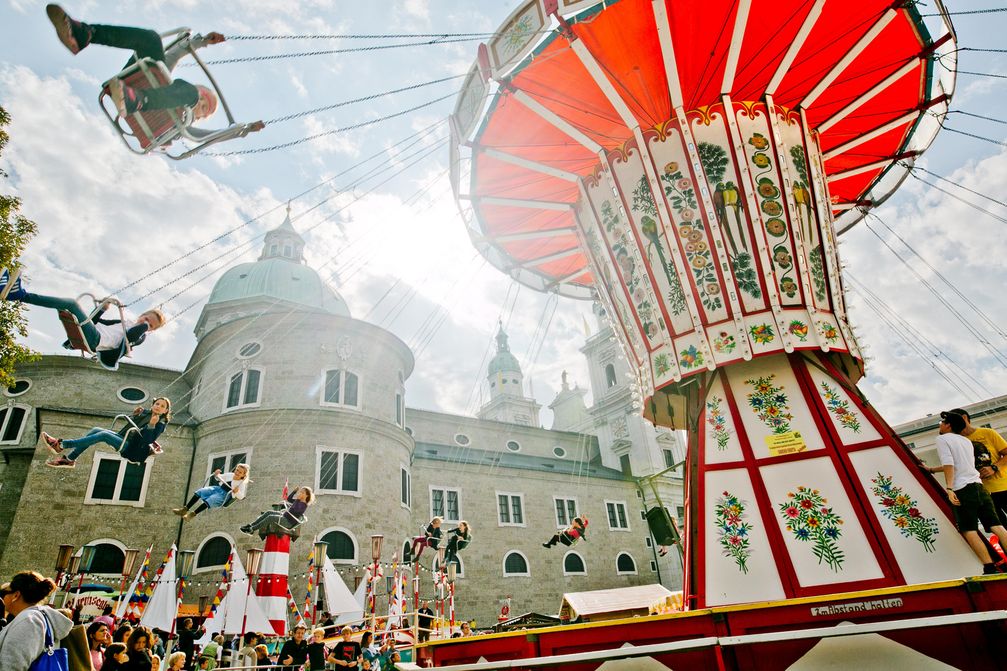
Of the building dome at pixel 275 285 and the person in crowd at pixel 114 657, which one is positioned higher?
the building dome at pixel 275 285

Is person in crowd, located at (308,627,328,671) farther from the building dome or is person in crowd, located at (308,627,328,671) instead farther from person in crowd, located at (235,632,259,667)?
the building dome

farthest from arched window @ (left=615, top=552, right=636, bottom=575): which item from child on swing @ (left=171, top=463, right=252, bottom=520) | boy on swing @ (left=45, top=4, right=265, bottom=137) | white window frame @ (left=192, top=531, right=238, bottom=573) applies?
boy on swing @ (left=45, top=4, right=265, bottom=137)

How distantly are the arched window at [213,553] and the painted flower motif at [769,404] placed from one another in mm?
19495

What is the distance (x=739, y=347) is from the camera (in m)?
7.26

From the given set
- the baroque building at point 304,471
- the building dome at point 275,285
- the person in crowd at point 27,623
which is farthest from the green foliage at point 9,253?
the building dome at point 275,285

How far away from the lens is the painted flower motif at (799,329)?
7.20 metres

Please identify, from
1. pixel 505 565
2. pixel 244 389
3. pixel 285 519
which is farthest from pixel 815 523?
pixel 505 565

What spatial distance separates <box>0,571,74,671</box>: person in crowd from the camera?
145 inches

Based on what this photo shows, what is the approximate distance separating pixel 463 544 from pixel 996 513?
11.4 meters

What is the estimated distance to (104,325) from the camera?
6.54 meters

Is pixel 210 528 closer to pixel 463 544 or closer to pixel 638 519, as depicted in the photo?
pixel 463 544

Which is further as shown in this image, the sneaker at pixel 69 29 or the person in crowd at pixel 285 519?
the person in crowd at pixel 285 519

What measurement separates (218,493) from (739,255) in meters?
9.61

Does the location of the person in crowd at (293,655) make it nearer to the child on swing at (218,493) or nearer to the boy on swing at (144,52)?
the child on swing at (218,493)
